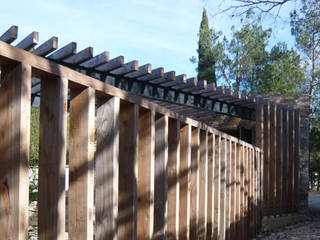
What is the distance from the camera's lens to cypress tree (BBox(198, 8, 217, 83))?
2647cm

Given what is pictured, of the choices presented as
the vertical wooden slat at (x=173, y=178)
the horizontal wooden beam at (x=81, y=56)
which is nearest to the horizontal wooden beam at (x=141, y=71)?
the horizontal wooden beam at (x=81, y=56)

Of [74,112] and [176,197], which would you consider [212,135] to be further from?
[74,112]

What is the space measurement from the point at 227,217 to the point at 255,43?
23.4m

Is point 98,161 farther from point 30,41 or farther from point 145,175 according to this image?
point 30,41

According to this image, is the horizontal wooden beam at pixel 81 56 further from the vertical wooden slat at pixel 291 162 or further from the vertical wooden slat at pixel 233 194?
the vertical wooden slat at pixel 291 162

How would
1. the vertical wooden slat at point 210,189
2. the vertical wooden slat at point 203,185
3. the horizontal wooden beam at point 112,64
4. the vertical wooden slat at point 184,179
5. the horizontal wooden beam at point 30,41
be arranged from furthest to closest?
1. the horizontal wooden beam at point 112,64
2. the horizontal wooden beam at point 30,41
3. the vertical wooden slat at point 210,189
4. the vertical wooden slat at point 203,185
5. the vertical wooden slat at point 184,179

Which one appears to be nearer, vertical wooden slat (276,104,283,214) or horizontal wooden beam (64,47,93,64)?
horizontal wooden beam (64,47,93,64)

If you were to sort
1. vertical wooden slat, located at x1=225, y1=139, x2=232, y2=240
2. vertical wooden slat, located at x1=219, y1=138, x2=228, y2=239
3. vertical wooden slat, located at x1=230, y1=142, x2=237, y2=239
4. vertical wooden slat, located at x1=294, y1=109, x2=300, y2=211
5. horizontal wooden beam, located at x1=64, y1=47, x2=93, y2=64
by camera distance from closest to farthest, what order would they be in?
1. vertical wooden slat, located at x1=219, y1=138, x2=228, y2=239
2. vertical wooden slat, located at x1=225, y1=139, x2=232, y2=240
3. vertical wooden slat, located at x1=230, y1=142, x2=237, y2=239
4. horizontal wooden beam, located at x1=64, y1=47, x2=93, y2=64
5. vertical wooden slat, located at x1=294, y1=109, x2=300, y2=211

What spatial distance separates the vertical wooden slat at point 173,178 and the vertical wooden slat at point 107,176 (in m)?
0.85

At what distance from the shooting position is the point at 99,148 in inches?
68.9

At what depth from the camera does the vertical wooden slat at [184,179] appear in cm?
275

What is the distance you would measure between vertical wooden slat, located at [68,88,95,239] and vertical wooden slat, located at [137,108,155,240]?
1.93 ft

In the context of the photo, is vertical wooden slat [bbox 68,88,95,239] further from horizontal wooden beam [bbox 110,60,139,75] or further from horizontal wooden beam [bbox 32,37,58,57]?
horizontal wooden beam [bbox 110,60,139,75]

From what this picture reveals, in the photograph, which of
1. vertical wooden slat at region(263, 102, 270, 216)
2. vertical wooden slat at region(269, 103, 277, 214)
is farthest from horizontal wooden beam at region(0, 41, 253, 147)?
vertical wooden slat at region(269, 103, 277, 214)
